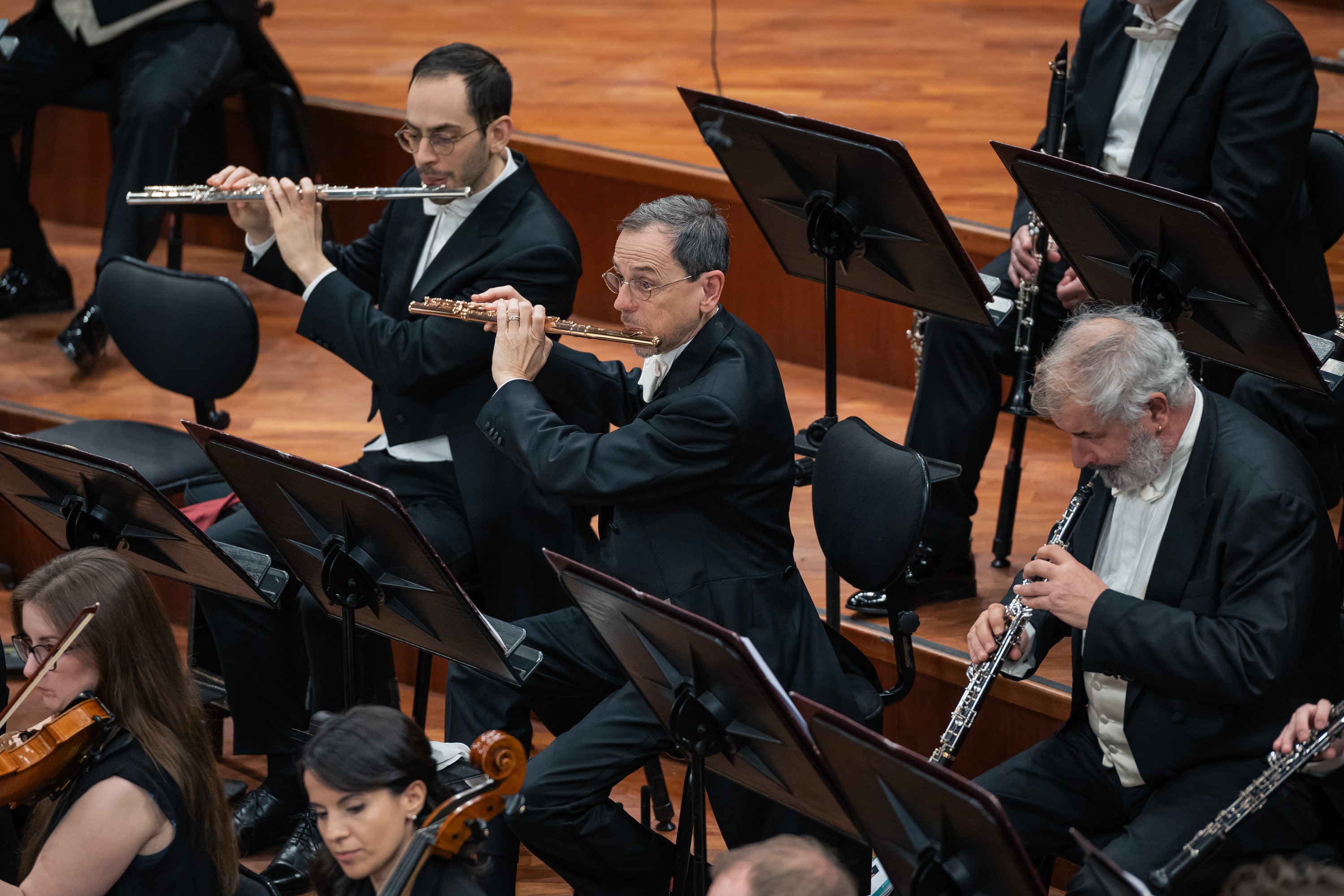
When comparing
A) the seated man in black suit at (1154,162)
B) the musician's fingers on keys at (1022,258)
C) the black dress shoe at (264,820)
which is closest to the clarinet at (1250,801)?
the seated man in black suit at (1154,162)

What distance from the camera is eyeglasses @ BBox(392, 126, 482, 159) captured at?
3.31 meters

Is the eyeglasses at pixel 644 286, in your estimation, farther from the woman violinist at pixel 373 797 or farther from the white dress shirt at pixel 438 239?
the woman violinist at pixel 373 797

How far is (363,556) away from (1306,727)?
149 cm

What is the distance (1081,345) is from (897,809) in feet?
2.76

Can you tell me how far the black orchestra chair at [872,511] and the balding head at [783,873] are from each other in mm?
896

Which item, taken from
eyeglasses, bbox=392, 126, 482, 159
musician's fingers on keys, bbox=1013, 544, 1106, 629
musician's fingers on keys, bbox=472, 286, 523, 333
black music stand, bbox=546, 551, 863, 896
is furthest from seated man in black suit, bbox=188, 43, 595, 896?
musician's fingers on keys, bbox=1013, 544, 1106, 629

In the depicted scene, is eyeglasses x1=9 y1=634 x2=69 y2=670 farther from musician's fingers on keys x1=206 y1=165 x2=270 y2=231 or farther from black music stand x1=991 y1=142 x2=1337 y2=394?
black music stand x1=991 y1=142 x2=1337 y2=394

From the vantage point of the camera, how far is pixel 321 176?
538 centimetres

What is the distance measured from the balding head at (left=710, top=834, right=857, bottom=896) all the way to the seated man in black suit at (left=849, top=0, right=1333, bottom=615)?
3.46ft

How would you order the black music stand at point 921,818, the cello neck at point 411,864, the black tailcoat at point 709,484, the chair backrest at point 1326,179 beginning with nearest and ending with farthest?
the black music stand at point 921,818 < the cello neck at point 411,864 < the black tailcoat at point 709,484 < the chair backrest at point 1326,179

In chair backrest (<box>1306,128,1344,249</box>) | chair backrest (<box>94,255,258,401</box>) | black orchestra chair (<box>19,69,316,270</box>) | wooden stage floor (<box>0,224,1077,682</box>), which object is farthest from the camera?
black orchestra chair (<box>19,69,316,270</box>)

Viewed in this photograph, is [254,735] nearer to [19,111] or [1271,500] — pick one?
[1271,500]

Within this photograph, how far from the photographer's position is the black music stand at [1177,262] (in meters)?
2.63

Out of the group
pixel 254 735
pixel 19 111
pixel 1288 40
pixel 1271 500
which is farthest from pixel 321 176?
pixel 1271 500
